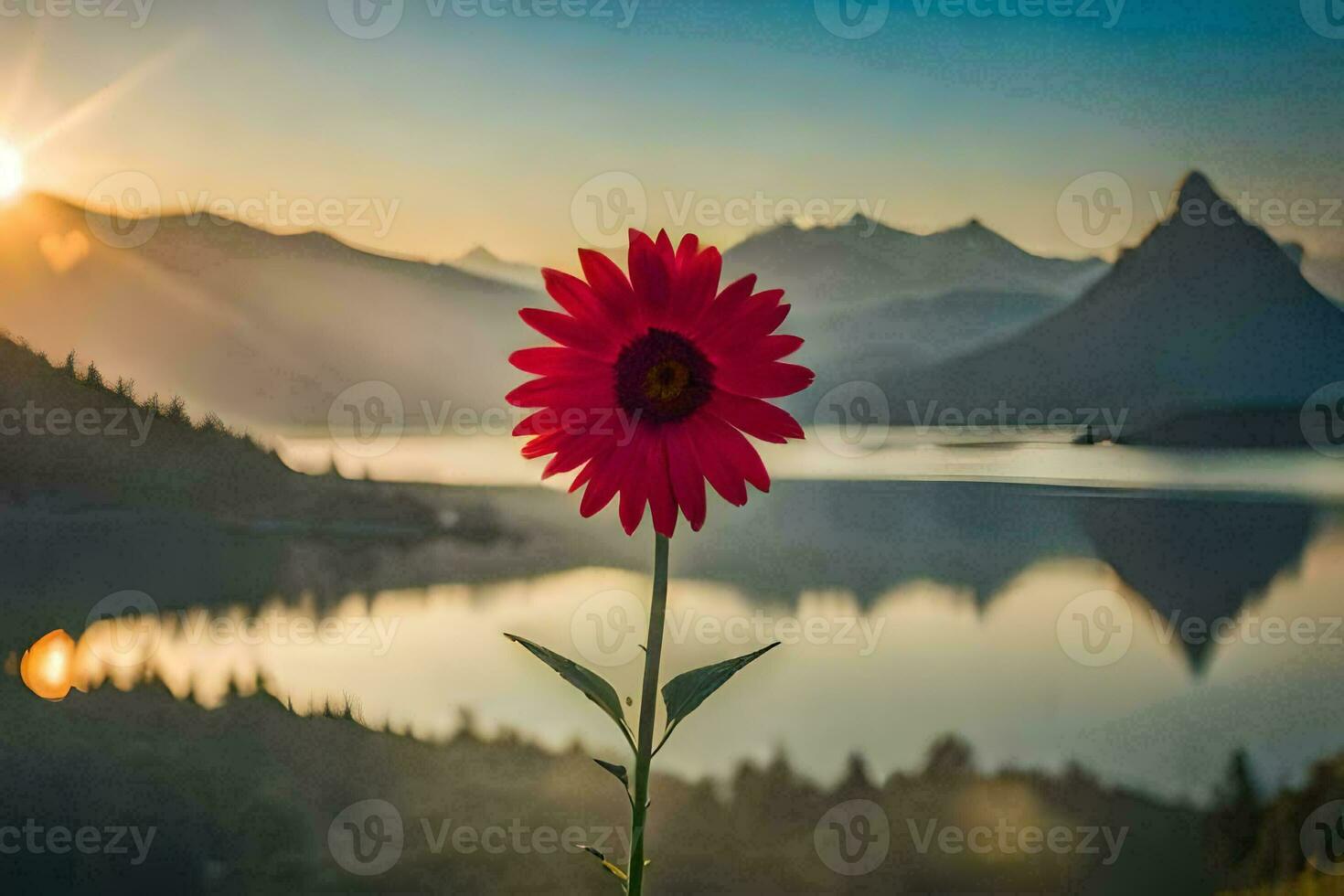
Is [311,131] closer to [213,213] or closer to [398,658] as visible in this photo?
[213,213]

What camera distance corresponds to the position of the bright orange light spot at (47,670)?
114cm

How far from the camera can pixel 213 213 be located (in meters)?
A: 1.16

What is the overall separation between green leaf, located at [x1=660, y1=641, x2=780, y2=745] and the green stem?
0.01 metres

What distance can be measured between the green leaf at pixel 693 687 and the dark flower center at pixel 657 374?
6.9 inches

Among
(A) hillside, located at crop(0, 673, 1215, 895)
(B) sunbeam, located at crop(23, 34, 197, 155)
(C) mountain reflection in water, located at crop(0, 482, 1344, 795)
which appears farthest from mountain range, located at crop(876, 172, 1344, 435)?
(B) sunbeam, located at crop(23, 34, 197, 155)

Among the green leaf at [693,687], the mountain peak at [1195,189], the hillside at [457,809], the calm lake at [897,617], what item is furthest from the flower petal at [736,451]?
the mountain peak at [1195,189]

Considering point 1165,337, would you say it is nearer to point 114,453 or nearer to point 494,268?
point 494,268

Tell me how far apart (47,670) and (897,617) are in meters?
0.96

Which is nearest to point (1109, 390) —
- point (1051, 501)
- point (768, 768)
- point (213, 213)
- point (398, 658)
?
point (1051, 501)

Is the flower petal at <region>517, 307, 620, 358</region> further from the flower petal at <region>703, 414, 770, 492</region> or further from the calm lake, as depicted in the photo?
Result: the calm lake

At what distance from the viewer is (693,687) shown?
71 centimetres

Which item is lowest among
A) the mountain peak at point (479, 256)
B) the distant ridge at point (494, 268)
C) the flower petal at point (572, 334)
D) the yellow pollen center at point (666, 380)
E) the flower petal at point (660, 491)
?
the flower petal at point (660, 491)

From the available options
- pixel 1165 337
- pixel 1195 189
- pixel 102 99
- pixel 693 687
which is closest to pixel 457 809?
pixel 693 687

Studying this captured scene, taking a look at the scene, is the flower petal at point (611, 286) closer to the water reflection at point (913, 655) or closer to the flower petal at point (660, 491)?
the flower petal at point (660, 491)
